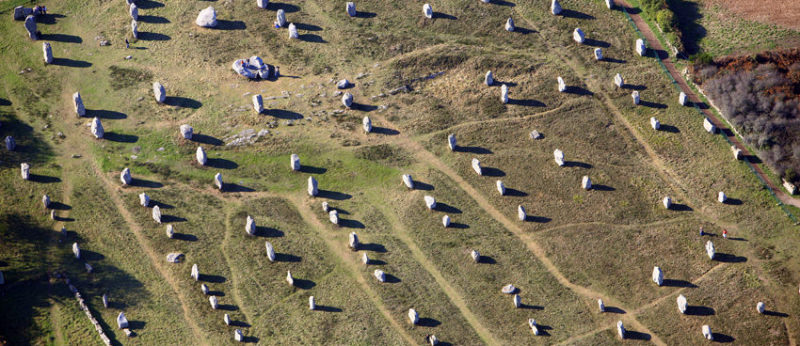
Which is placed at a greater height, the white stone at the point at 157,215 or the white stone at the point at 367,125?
the white stone at the point at 367,125

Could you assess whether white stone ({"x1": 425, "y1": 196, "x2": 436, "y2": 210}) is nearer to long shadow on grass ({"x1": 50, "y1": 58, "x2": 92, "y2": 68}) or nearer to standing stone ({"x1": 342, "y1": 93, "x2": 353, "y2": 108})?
standing stone ({"x1": 342, "y1": 93, "x2": 353, "y2": 108})

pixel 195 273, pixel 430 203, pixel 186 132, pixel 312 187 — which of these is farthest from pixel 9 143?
pixel 430 203

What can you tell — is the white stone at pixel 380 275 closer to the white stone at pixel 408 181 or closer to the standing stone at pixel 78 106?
the white stone at pixel 408 181

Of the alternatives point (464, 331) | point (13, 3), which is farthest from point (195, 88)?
point (464, 331)

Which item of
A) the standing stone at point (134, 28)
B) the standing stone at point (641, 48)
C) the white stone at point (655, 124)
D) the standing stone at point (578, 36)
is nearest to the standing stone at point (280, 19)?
the standing stone at point (134, 28)

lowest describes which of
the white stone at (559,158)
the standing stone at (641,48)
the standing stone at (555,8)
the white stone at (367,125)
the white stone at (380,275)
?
the white stone at (380,275)

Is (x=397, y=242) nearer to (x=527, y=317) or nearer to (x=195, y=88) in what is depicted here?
(x=527, y=317)
